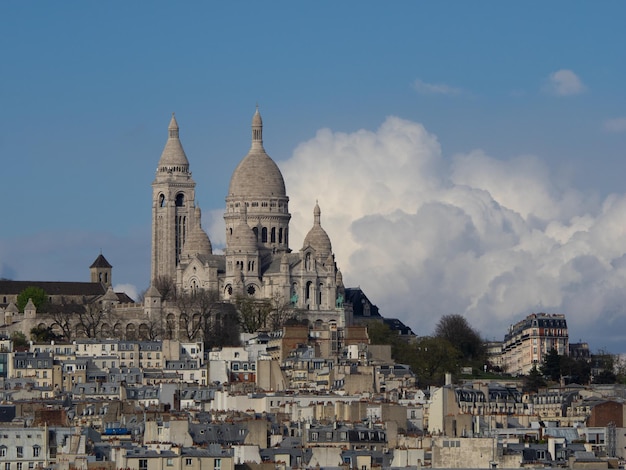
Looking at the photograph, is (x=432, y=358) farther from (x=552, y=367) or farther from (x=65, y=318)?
(x=65, y=318)

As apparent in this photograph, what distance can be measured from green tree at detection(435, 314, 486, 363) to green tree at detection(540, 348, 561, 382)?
9697 mm

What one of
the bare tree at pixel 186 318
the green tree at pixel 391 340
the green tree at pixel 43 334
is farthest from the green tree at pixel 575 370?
the green tree at pixel 43 334

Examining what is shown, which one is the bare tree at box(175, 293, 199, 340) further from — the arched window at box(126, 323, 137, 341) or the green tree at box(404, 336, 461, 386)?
the green tree at box(404, 336, 461, 386)

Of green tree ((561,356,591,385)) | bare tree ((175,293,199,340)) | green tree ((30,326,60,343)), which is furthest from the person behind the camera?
bare tree ((175,293,199,340))

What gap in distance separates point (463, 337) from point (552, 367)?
16.5 m

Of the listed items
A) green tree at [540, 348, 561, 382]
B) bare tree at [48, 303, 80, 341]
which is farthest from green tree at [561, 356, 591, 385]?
bare tree at [48, 303, 80, 341]

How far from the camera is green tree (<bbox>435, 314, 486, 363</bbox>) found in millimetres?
187250

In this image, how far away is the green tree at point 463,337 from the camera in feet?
614

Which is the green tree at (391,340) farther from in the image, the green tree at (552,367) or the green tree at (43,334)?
the green tree at (43,334)

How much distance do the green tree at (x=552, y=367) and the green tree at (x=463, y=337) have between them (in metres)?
9.70

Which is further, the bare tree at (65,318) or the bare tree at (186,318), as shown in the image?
the bare tree at (65,318)

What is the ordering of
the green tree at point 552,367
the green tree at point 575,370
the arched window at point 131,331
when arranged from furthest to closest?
the arched window at point 131,331, the green tree at point 552,367, the green tree at point 575,370

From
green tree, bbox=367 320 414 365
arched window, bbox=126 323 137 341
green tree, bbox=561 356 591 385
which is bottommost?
green tree, bbox=561 356 591 385

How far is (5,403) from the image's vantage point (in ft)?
384
